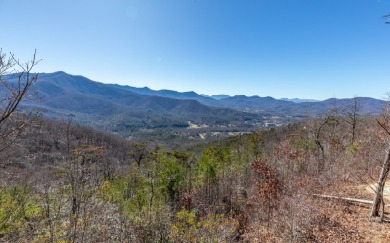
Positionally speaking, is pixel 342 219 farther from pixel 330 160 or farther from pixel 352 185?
pixel 330 160

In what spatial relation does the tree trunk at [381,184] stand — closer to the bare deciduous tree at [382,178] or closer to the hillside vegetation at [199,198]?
the bare deciduous tree at [382,178]

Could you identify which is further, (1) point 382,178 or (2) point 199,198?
(2) point 199,198

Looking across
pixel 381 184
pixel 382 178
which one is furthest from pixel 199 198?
pixel 382 178

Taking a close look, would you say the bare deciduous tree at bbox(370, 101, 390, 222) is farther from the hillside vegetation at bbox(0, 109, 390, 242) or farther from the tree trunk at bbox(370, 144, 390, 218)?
the hillside vegetation at bbox(0, 109, 390, 242)

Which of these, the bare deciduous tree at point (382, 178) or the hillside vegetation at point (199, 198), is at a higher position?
the bare deciduous tree at point (382, 178)

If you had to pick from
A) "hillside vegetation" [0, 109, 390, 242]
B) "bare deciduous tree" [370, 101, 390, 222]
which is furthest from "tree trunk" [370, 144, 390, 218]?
"hillside vegetation" [0, 109, 390, 242]

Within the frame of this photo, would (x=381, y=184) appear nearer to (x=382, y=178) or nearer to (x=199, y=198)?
(x=382, y=178)

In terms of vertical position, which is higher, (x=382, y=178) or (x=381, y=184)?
(x=382, y=178)

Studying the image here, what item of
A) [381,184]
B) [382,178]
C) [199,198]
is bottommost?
[199,198]

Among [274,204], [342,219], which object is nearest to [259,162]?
[274,204]

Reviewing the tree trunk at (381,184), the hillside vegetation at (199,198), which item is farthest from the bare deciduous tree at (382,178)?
the hillside vegetation at (199,198)

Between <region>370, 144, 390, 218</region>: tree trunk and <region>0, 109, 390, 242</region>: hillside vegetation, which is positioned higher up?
<region>370, 144, 390, 218</region>: tree trunk

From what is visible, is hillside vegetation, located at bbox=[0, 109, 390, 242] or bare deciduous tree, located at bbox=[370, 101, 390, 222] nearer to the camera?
hillside vegetation, located at bbox=[0, 109, 390, 242]
